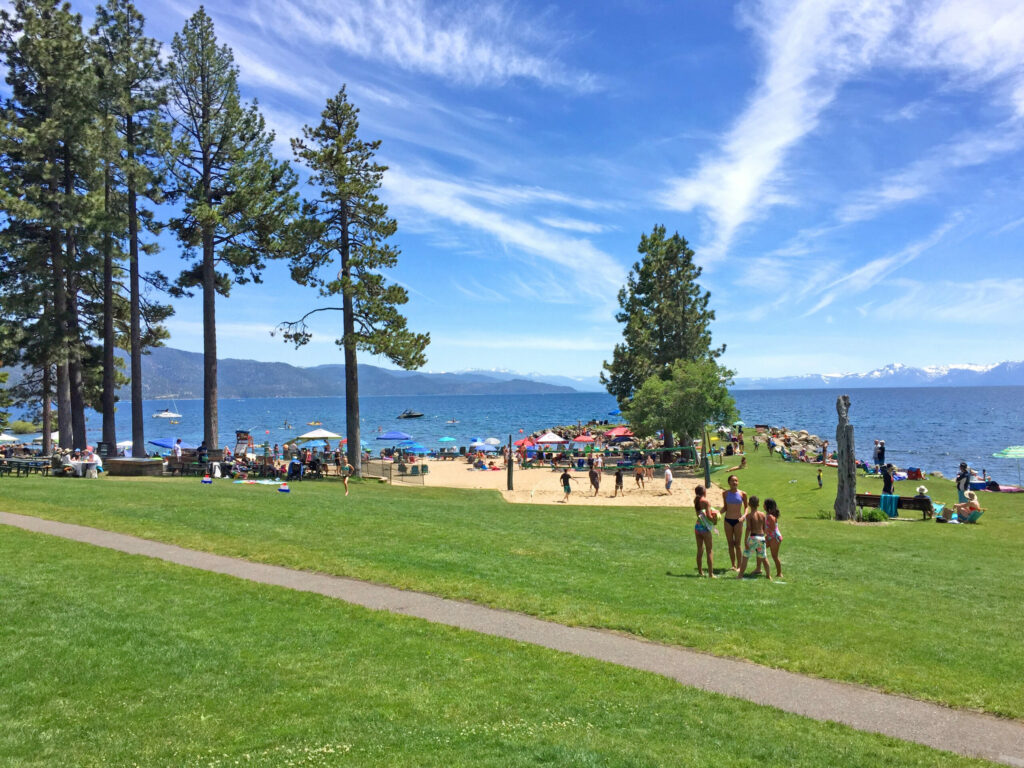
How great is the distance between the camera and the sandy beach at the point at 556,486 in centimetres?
2894

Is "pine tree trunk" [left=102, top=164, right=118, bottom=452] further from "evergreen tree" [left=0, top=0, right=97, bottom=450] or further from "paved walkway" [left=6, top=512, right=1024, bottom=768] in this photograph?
"paved walkway" [left=6, top=512, right=1024, bottom=768]

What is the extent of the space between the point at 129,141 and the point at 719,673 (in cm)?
3310

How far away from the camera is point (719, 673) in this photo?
25.7 feet

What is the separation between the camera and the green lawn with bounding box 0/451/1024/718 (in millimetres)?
8539

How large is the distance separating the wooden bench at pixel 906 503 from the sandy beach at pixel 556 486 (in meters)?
6.38

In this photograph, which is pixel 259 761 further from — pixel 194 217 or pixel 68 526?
pixel 194 217

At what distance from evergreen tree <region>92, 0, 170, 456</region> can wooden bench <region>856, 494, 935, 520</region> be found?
98.8ft

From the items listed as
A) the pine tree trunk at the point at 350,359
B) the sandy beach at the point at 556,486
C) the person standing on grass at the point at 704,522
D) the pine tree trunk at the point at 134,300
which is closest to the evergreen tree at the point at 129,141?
the pine tree trunk at the point at 134,300

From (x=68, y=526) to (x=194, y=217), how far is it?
17.4 m

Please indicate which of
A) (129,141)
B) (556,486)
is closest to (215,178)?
(129,141)

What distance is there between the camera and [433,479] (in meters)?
37.2

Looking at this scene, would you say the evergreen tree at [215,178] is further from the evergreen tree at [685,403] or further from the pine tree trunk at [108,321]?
the evergreen tree at [685,403]

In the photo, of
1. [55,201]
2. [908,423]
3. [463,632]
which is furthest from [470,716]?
[908,423]

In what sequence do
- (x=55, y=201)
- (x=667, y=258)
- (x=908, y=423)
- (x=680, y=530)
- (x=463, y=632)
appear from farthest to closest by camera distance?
(x=908, y=423)
(x=667, y=258)
(x=55, y=201)
(x=680, y=530)
(x=463, y=632)
